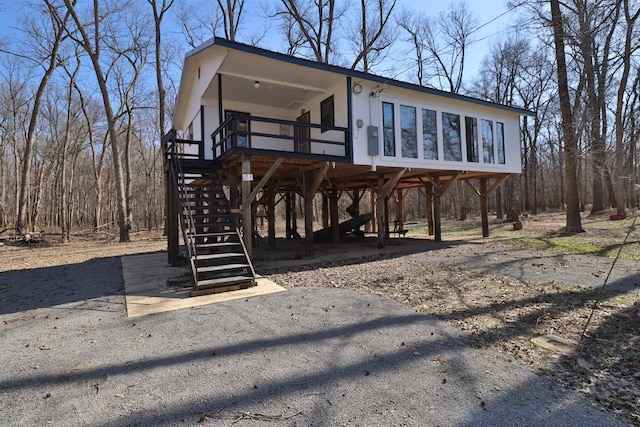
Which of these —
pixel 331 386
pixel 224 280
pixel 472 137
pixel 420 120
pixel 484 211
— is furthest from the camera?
pixel 484 211

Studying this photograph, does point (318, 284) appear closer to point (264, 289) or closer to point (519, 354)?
point (264, 289)

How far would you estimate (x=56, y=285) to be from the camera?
7.02 meters

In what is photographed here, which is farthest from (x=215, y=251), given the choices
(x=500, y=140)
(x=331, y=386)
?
(x=500, y=140)

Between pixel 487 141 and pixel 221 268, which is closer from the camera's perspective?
pixel 221 268

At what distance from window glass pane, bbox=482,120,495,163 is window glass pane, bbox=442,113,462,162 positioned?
4.52ft

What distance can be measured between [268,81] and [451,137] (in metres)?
6.46

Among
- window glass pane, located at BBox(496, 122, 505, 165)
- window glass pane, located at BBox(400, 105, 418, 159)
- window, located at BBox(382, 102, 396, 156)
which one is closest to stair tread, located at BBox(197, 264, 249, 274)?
window, located at BBox(382, 102, 396, 156)

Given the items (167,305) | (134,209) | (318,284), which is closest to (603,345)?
(318,284)

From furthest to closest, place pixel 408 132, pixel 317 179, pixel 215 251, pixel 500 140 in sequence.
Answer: pixel 500 140 → pixel 408 132 → pixel 317 179 → pixel 215 251

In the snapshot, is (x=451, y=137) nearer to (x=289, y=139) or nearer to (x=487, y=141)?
(x=487, y=141)

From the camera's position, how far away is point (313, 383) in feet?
9.48

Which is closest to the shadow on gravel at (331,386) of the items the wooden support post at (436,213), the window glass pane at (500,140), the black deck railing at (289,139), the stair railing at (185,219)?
the stair railing at (185,219)

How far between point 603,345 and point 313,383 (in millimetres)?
3042

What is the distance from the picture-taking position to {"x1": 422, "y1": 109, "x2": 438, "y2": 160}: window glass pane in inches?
430
